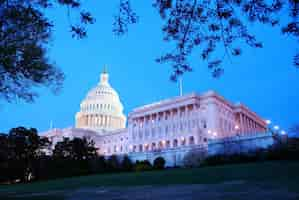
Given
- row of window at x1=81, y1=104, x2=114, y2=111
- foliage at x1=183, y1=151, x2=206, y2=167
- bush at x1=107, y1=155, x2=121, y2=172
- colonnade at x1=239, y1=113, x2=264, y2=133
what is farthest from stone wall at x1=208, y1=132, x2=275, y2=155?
row of window at x1=81, y1=104, x2=114, y2=111

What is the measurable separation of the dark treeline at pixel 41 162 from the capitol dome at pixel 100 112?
7270 centimetres

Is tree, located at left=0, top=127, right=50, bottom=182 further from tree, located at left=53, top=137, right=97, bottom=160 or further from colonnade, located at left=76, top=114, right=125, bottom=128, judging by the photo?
colonnade, located at left=76, top=114, right=125, bottom=128

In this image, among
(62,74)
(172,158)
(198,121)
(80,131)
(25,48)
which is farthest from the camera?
(80,131)

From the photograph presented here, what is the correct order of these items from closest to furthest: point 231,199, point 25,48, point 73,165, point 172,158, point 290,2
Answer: point 290,2 → point 231,199 → point 25,48 → point 73,165 → point 172,158

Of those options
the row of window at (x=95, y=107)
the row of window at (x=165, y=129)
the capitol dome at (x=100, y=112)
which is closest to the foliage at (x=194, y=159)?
the row of window at (x=165, y=129)

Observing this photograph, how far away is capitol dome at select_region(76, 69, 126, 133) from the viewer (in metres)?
130

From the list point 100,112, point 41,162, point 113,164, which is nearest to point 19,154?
point 41,162

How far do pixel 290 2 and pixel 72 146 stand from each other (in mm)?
48535

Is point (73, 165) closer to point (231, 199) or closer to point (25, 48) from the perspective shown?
point (25, 48)

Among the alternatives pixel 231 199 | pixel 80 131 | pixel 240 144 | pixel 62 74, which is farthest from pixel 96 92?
pixel 231 199

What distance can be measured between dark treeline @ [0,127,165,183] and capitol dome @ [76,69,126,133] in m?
72.7

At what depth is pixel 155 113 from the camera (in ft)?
314

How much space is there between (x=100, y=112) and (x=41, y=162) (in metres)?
81.1

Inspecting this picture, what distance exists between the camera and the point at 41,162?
49219 millimetres
